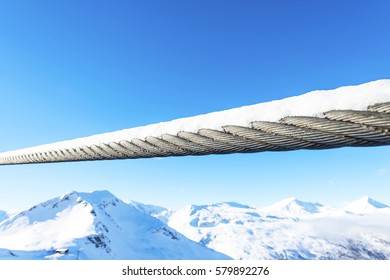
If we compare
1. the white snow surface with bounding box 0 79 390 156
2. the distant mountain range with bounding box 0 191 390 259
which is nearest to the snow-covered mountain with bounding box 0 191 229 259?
the distant mountain range with bounding box 0 191 390 259

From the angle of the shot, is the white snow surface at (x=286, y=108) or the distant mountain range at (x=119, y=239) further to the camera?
the distant mountain range at (x=119, y=239)

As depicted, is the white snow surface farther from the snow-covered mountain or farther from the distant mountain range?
the snow-covered mountain

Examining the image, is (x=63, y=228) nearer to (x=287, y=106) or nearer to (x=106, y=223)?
(x=106, y=223)

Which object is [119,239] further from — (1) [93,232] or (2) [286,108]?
(2) [286,108]

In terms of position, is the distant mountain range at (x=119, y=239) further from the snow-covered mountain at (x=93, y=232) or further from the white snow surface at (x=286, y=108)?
the white snow surface at (x=286, y=108)

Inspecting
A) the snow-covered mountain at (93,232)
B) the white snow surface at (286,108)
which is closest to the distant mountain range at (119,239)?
the snow-covered mountain at (93,232)
